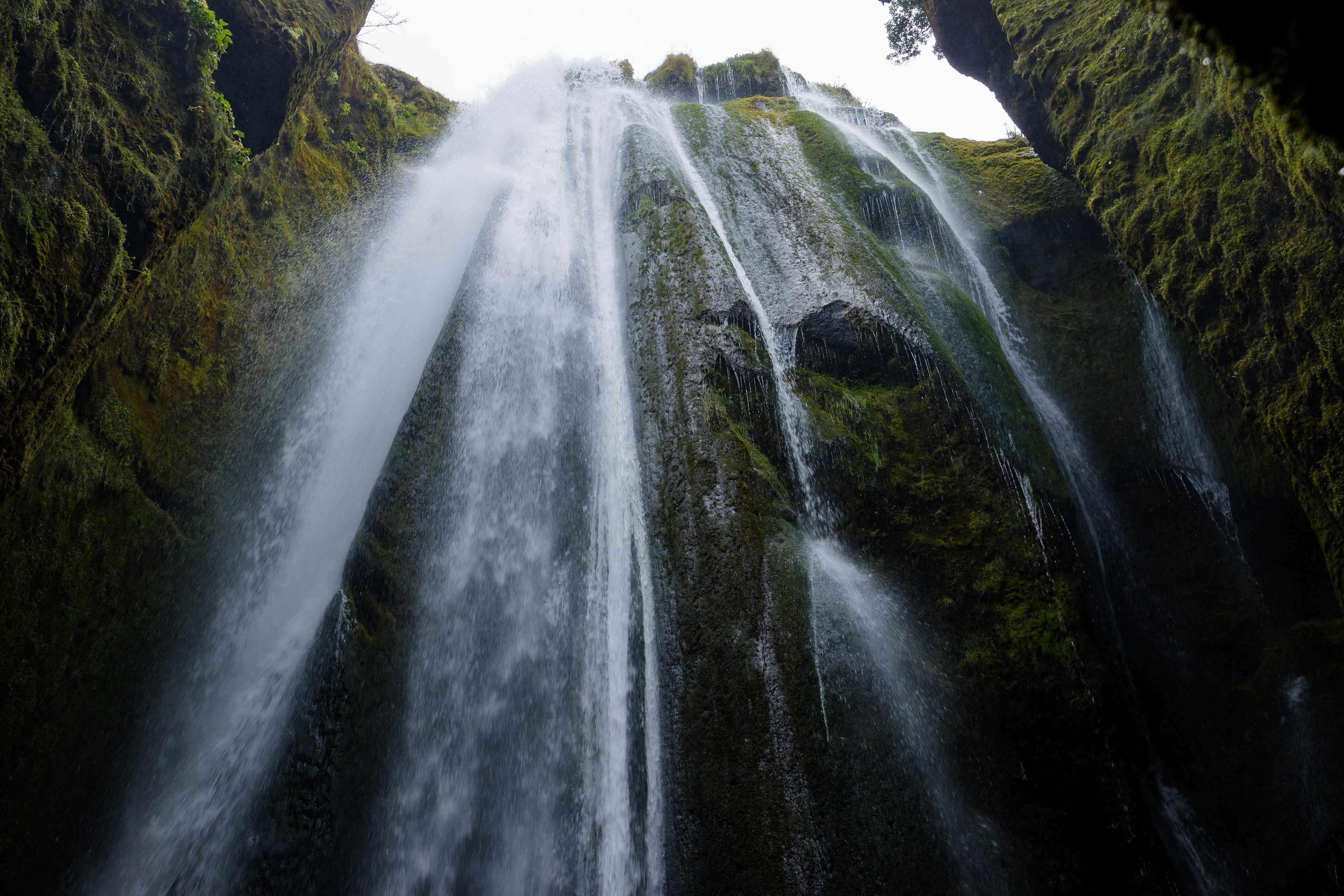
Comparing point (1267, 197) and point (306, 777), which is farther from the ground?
point (1267, 197)

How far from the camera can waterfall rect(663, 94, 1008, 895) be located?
15.0ft

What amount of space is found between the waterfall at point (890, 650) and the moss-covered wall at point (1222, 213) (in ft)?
13.6

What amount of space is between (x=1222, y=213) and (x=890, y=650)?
18.8ft

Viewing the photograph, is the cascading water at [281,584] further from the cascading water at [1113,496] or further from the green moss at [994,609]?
the cascading water at [1113,496]

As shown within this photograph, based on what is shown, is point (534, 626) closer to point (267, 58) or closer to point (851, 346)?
point (851, 346)

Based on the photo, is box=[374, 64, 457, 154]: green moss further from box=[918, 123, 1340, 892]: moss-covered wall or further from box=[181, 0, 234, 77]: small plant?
box=[918, 123, 1340, 892]: moss-covered wall

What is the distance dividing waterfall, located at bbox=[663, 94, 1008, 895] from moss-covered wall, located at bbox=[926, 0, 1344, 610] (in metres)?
4.16

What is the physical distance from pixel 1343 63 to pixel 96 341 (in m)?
7.89

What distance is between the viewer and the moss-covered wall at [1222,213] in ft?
17.6

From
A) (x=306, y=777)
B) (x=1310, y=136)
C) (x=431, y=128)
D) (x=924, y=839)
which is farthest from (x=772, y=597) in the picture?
(x=431, y=128)

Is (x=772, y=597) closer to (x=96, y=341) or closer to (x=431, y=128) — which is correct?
(x=96, y=341)

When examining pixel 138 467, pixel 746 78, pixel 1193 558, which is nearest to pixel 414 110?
pixel 746 78

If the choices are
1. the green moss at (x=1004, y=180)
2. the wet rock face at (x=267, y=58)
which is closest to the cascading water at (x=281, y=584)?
the wet rock face at (x=267, y=58)

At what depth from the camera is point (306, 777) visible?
5473mm
